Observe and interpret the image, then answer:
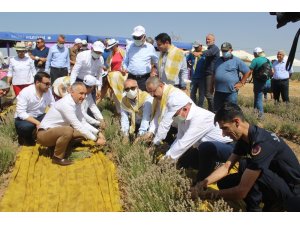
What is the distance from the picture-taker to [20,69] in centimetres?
803

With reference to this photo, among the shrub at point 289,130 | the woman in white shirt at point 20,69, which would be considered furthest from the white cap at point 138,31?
the shrub at point 289,130

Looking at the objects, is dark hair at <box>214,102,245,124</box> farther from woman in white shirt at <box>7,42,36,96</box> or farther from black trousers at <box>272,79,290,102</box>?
black trousers at <box>272,79,290,102</box>

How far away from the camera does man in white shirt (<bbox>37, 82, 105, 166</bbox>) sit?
5.01 metres

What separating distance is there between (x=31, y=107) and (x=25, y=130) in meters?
0.37

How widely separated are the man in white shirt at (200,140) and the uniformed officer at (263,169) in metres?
0.69

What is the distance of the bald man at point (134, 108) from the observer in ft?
18.5

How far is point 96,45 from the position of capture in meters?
6.73

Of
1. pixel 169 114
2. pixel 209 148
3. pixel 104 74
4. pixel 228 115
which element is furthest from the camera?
pixel 104 74

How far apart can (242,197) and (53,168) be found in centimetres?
268

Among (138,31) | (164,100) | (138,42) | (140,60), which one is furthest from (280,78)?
(164,100)

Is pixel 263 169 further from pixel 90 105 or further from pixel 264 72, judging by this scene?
pixel 264 72

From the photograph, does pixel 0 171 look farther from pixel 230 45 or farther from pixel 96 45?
pixel 230 45

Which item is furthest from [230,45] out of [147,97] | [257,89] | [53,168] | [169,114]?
[53,168]

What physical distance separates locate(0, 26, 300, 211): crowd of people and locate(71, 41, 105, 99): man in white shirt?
0.7 inches
